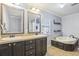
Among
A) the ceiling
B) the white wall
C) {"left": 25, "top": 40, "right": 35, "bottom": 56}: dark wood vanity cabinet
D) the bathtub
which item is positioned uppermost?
the ceiling

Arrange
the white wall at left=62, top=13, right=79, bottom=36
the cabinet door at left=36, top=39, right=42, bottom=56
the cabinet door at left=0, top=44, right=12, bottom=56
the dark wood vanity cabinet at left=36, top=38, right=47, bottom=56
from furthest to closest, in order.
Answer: the cabinet door at left=36, top=39, right=42, bottom=56, the dark wood vanity cabinet at left=36, top=38, right=47, bottom=56, the white wall at left=62, top=13, right=79, bottom=36, the cabinet door at left=0, top=44, right=12, bottom=56

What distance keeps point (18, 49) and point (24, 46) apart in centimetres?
12

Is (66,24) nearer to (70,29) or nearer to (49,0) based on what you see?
(70,29)

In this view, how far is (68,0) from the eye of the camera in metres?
1.07

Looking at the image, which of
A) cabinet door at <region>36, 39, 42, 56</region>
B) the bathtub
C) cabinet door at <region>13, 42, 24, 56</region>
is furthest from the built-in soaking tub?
cabinet door at <region>13, 42, 24, 56</region>

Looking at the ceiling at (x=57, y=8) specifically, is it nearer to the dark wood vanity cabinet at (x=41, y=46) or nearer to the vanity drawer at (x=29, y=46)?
the dark wood vanity cabinet at (x=41, y=46)

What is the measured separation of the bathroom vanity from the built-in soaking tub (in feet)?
0.49

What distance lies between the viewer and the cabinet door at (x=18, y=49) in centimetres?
131

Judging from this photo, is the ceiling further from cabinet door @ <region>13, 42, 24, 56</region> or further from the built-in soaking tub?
cabinet door @ <region>13, 42, 24, 56</region>

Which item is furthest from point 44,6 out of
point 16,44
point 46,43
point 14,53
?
point 14,53

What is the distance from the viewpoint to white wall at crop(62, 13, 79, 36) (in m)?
1.28

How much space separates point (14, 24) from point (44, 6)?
54 centimetres

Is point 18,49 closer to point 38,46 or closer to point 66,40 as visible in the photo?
point 38,46

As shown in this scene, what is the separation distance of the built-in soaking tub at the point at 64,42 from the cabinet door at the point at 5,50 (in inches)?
24.1
